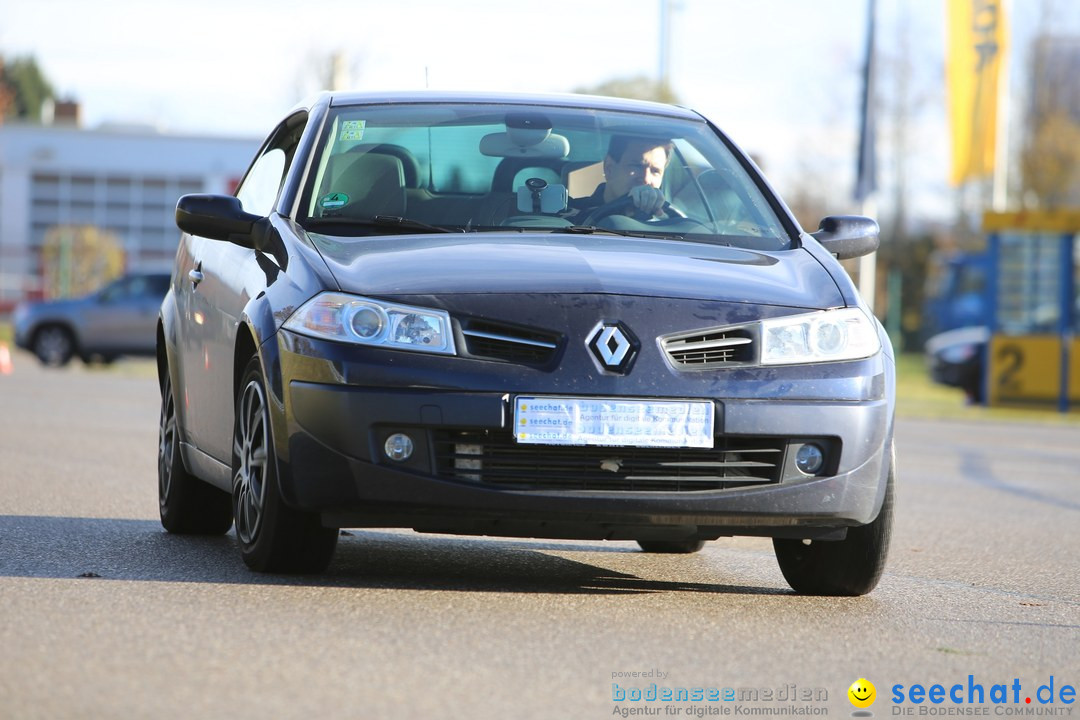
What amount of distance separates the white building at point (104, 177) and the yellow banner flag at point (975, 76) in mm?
38162

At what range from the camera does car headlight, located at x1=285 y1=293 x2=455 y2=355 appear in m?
5.66

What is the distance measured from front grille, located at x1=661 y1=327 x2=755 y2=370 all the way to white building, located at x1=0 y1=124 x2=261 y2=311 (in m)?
59.0

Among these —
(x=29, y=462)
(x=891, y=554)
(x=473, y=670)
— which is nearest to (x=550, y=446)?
(x=473, y=670)

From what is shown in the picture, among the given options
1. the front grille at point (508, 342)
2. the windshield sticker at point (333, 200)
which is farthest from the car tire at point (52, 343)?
the front grille at point (508, 342)

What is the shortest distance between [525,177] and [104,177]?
59746mm

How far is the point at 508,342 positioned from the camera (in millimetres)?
5672

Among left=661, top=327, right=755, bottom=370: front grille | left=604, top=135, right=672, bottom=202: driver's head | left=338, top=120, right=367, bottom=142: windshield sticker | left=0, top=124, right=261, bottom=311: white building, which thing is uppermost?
left=338, top=120, right=367, bottom=142: windshield sticker

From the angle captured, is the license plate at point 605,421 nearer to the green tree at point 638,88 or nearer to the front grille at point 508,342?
the front grille at point 508,342

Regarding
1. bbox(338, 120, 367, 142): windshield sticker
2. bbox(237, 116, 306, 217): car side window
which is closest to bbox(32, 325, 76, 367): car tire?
bbox(237, 116, 306, 217): car side window

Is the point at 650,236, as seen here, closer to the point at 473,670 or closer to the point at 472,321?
the point at 472,321

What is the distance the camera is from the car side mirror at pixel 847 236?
7008mm

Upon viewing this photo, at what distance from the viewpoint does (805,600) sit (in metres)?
6.28

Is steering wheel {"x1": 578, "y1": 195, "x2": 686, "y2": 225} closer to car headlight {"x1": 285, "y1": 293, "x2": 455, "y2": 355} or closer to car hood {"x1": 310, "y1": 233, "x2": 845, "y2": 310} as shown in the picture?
car hood {"x1": 310, "y1": 233, "x2": 845, "y2": 310}

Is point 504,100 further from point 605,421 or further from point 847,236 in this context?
point 605,421
